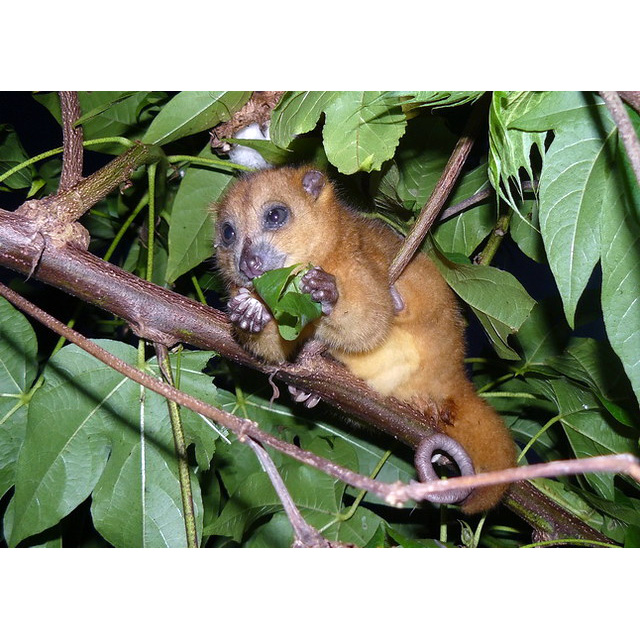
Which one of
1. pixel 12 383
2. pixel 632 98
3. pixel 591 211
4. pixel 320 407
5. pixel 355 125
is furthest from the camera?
pixel 320 407

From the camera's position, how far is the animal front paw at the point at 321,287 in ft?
5.61

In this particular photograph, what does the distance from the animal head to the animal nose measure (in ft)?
0.09

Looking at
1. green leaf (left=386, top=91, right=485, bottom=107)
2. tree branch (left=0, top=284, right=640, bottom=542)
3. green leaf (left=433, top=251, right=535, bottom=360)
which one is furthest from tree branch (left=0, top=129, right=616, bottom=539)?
green leaf (left=386, top=91, right=485, bottom=107)

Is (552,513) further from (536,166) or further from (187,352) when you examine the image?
(187,352)

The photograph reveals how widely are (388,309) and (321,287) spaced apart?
0.94ft

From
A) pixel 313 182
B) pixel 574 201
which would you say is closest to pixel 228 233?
pixel 313 182

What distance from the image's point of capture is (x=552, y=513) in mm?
1890

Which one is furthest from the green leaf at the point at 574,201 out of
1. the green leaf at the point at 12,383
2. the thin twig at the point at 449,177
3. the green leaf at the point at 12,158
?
the green leaf at the point at 12,158

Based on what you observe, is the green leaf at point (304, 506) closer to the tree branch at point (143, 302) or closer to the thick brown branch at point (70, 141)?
the tree branch at point (143, 302)

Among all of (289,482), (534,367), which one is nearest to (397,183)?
(534,367)

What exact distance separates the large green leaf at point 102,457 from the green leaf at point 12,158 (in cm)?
63

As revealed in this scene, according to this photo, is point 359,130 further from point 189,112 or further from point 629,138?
point 629,138

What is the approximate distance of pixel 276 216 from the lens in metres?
2.09

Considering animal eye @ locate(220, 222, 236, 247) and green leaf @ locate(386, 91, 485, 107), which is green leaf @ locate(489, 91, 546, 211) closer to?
green leaf @ locate(386, 91, 485, 107)
